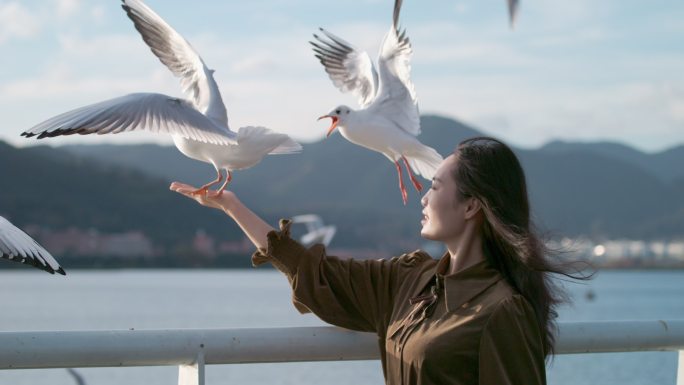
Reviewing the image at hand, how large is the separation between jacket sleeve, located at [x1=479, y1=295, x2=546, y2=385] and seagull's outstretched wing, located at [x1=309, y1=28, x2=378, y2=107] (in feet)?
5.13

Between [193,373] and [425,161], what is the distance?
1.18 meters

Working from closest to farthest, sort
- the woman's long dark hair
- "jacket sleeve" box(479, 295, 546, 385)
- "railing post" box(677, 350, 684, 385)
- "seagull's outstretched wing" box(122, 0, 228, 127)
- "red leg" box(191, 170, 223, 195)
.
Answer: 1. "jacket sleeve" box(479, 295, 546, 385)
2. the woman's long dark hair
3. "red leg" box(191, 170, 223, 195)
4. "seagull's outstretched wing" box(122, 0, 228, 127)
5. "railing post" box(677, 350, 684, 385)

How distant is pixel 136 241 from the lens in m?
64.4

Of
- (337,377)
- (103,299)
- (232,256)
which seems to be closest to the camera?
(337,377)

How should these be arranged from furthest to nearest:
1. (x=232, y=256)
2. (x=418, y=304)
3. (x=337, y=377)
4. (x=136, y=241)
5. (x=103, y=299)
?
(x=232, y=256) < (x=136, y=241) < (x=103, y=299) < (x=337, y=377) < (x=418, y=304)

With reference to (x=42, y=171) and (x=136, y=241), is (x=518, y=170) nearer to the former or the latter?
(x=42, y=171)

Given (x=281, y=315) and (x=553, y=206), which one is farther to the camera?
(x=553, y=206)

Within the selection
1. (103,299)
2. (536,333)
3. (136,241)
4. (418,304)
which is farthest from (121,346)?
(136,241)

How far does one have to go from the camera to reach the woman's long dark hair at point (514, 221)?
→ 2264mm

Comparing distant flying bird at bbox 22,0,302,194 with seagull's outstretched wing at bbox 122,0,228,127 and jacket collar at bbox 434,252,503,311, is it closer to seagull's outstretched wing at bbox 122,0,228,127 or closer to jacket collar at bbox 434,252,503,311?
seagull's outstretched wing at bbox 122,0,228,127

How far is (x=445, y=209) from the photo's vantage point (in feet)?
7.74

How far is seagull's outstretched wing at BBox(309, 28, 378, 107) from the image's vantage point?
3.67 m

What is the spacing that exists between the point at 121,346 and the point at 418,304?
2.12 ft

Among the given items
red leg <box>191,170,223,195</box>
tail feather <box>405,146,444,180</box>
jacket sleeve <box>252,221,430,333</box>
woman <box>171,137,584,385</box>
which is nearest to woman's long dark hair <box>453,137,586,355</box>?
woman <box>171,137,584,385</box>
